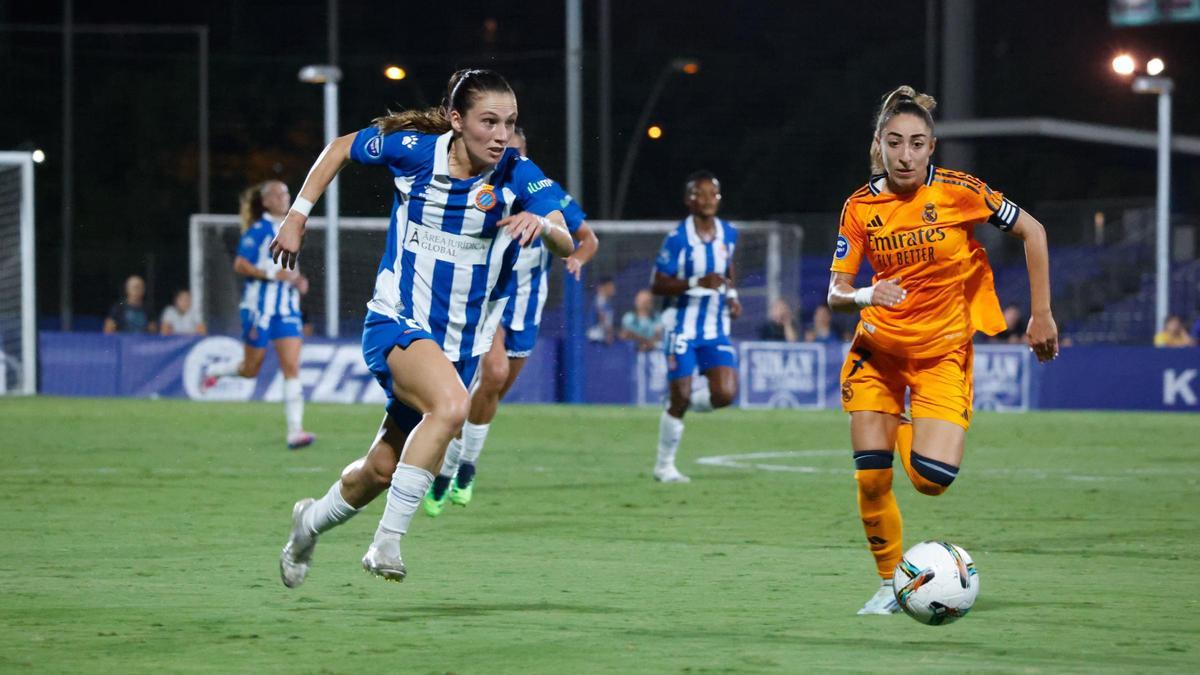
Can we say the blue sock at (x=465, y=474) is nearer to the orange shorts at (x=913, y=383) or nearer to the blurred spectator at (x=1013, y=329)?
the orange shorts at (x=913, y=383)

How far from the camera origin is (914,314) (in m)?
7.40

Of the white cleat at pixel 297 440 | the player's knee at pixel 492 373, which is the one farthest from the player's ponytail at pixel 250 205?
the player's knee at pixel 492 373

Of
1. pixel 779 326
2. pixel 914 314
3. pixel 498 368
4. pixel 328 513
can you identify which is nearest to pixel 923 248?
pixel 914 314

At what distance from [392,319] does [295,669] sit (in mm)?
1910

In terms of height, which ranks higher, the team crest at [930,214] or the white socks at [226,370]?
the team crest at [930,214]

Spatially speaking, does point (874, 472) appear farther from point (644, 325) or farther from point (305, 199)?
point (644, 325)

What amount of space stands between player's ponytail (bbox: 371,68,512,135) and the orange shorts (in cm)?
186

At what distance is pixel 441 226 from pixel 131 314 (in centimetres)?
2022

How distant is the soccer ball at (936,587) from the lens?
21.7 ft

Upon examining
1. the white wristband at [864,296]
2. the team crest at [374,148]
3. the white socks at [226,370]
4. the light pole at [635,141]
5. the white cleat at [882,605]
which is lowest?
the white cleat at [882,605]

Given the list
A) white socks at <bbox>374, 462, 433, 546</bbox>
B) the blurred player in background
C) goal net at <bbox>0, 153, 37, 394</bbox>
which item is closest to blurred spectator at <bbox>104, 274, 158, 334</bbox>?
goal net at <bbox>0, 153, 37, 394</bbox>

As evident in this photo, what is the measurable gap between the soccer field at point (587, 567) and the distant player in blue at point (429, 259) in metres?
0.53

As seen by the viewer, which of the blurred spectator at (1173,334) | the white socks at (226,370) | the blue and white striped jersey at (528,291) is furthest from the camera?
the blurred spectator at (1173,334)

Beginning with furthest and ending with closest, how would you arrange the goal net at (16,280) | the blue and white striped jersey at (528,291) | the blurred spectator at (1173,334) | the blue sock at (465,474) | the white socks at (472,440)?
the blurred spectator at (1173,334) < the goal net at (16,280) < the blue and white striped jersey at (528,291) < the white socks at (472,440) < the blue sock at (465,474)
